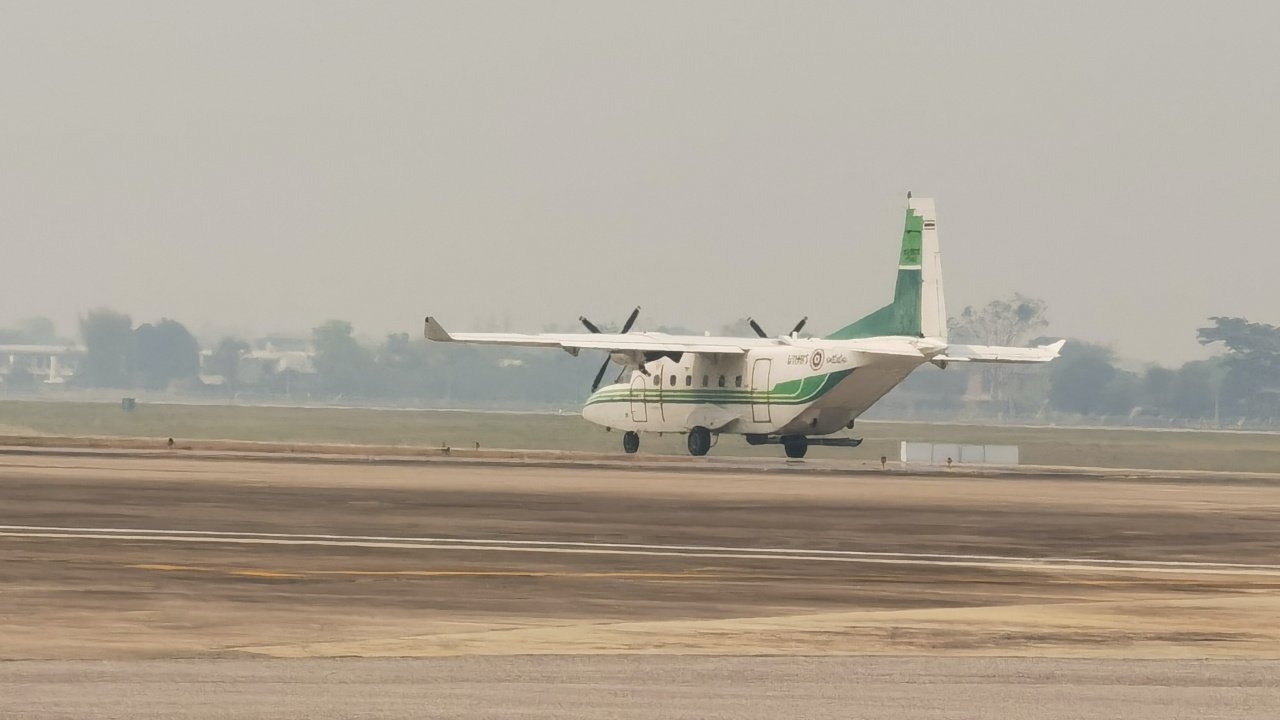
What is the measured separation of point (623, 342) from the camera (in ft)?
233

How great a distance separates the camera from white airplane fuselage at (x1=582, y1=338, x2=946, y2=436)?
219ft

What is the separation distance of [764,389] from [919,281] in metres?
6.86

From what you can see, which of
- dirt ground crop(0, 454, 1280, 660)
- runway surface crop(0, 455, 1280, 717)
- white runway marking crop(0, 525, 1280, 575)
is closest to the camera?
runway surface crop(0, 455, 1280, 717)

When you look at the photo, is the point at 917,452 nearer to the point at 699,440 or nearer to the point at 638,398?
the point at 699,440

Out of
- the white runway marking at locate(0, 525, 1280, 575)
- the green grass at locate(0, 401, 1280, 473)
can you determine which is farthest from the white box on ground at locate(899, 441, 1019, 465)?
the white runway marking at locate(0, 525, 1280, 575)

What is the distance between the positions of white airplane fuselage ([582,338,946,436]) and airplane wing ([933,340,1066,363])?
2.29 meters

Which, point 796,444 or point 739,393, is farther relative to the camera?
point 796,444

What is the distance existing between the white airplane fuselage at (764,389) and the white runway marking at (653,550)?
36.5 meters

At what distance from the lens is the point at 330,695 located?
545 inches

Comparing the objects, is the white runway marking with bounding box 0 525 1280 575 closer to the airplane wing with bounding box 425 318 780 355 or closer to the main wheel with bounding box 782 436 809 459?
the airplane wing with bounding box 425 318 780 355

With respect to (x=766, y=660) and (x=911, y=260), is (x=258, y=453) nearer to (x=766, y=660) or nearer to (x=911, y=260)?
(x=911, y=260)

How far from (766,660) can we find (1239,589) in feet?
34.5

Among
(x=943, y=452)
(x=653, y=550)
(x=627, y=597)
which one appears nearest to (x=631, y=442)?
(x=943, y=452)

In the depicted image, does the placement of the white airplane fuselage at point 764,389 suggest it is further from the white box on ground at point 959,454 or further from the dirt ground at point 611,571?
the dirt ground at point 611,571
